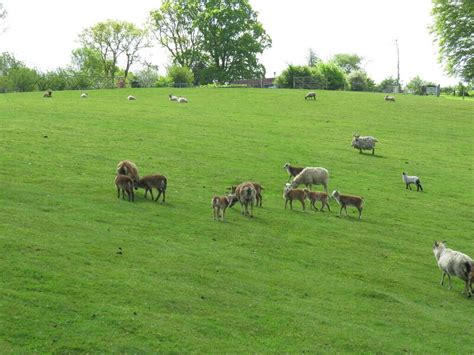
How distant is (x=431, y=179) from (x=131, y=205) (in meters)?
22.4

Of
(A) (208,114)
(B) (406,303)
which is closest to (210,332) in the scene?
(B) (406,303)

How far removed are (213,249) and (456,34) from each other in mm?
85197

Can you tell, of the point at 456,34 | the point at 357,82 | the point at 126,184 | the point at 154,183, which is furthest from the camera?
the point at 357,82

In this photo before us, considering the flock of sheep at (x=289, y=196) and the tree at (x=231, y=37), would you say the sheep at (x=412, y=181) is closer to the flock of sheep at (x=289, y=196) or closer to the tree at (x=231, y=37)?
the flock of sheep at (x=289, y=196)

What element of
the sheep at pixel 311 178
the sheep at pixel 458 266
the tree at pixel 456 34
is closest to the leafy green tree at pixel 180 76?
the tree at pixel 456 34

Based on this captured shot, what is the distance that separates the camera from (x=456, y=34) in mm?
97000

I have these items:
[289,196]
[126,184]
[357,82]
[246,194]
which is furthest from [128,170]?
[357,82]

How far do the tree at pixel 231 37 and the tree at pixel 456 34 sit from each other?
4131 cm

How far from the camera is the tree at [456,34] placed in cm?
9632

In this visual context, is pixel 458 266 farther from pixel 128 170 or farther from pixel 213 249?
pixel 128 170

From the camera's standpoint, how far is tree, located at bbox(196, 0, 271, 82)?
127m

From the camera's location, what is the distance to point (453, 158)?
5019 centimetres

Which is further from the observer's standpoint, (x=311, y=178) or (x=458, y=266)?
(x=311, y=178)

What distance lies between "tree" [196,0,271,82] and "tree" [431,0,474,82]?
136 ft
